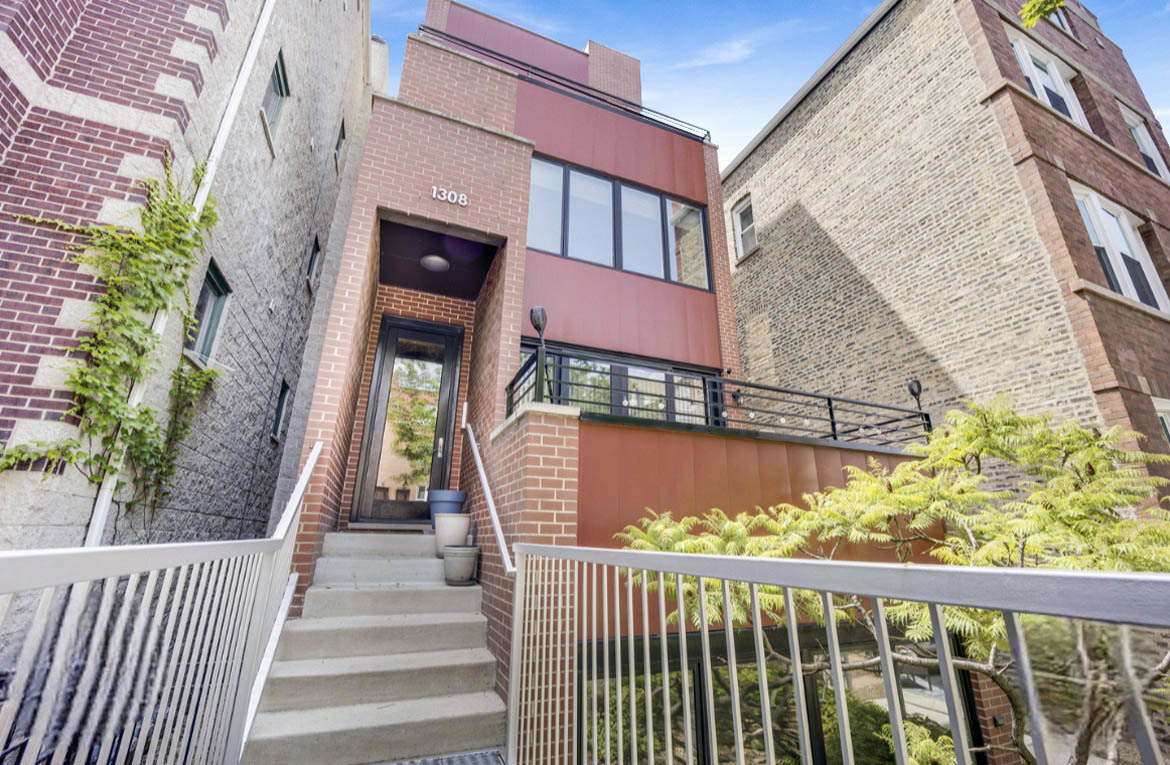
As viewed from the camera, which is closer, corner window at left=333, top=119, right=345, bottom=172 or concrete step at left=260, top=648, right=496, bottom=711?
concrete step at left=260, top=648, right=496, bottom=711

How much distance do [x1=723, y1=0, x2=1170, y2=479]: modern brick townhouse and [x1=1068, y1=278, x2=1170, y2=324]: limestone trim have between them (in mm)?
26

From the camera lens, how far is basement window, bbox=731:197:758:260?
1139 cm

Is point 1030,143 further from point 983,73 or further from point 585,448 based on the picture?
point 585,448

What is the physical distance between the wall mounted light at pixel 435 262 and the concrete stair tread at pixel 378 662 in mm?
4426

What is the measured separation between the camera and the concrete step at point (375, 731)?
2670mm

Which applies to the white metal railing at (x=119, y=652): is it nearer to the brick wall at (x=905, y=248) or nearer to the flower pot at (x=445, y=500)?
the flower pot at (x=445, y=500)

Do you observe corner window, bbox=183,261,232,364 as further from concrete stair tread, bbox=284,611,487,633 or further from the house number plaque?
concrete stair tread, bbox=284,611,487,633

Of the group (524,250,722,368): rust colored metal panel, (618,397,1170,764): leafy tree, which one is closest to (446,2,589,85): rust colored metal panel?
(524,250,722,368): rust colored metal panel

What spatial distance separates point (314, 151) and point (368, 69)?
15.8 ft

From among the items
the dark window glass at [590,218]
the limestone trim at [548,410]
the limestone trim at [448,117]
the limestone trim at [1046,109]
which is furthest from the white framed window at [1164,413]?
the limestone trim at [448,117]

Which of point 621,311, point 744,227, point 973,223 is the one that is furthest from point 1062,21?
point 621,311

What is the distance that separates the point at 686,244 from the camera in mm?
7543

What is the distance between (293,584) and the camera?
3.56 m

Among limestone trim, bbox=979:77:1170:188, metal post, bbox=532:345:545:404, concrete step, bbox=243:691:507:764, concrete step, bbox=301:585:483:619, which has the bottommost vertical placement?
concrete step, bbox=243:691:507:764
